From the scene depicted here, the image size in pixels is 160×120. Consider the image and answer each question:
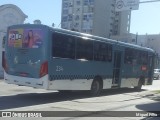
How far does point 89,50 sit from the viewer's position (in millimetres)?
18438

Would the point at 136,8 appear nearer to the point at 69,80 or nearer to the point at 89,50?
the point at 89,50

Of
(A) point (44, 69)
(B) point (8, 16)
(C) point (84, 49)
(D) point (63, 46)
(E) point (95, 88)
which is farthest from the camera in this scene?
(B) point (8, 16)

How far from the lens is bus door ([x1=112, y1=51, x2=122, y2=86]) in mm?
21441

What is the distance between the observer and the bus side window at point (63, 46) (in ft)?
51.7

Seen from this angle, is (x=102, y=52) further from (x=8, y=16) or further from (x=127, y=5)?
(x=8, y=16)

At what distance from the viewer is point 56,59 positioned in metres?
15.8

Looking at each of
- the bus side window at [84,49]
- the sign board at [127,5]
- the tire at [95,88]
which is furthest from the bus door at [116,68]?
the sign board at [127,5]

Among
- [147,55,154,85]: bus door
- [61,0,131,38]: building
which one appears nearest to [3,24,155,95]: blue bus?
[147,55,154,85]: bus door

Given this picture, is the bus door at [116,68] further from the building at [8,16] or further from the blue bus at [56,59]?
the building at [8,16]

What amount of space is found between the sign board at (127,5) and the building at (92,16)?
97.9 m

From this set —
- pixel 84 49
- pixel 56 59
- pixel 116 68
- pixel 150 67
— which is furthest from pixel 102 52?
pixel 150 67

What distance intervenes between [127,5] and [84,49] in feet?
28.8

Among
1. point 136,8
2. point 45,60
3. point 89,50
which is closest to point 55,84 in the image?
point 45,60

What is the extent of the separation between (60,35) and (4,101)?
3.72m
